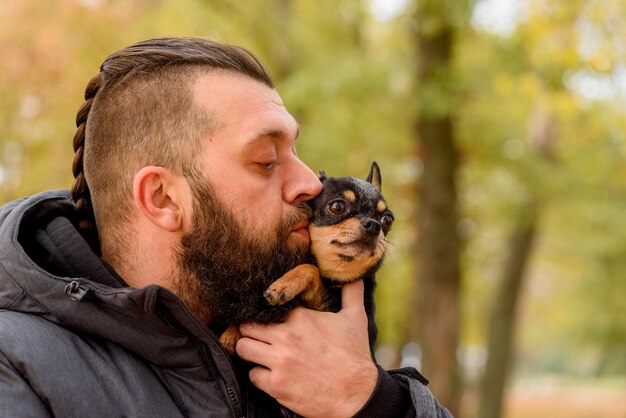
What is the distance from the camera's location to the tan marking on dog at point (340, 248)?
10.1 ft

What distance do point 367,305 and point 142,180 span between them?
3.49 ft

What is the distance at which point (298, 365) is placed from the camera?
274 centimetres

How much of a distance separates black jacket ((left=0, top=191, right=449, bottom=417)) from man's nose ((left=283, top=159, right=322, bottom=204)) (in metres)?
0.62

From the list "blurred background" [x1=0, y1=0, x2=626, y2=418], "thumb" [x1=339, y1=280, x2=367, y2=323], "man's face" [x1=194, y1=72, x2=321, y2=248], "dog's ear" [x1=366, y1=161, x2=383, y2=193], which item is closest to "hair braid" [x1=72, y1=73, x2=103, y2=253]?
"man's face" [x1=194, y1=72, x2=321, y2=248]

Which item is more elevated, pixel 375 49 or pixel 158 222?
pixel 375 49

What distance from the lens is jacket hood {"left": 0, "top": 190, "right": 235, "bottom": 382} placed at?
2.49 meters

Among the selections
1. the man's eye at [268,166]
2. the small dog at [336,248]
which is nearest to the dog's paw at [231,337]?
the small dog at [336,248]

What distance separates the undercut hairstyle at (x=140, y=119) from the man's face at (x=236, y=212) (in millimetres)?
62

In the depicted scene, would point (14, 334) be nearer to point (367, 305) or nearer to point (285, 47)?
point (367, 305)

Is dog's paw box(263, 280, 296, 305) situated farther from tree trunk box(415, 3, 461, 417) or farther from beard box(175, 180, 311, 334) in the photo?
tree trunk box(415, 3, 461, 417)

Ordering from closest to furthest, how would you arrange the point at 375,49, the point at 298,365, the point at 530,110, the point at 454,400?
1. the point at 298,365
2. the point at 454,400
3. the point at 530,110
4. the point at 375,49

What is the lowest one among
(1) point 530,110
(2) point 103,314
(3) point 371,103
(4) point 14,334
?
(4) point 14,334

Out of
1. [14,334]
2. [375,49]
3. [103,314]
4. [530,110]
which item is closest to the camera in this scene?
[14,334]

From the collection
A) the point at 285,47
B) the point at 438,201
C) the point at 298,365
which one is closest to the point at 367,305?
the point at 298,365
